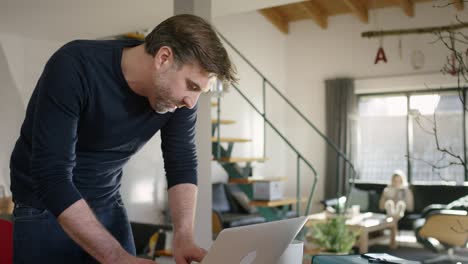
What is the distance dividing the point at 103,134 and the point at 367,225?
582 centimetres

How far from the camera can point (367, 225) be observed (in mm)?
6895

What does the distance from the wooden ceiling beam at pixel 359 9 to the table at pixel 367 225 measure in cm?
322

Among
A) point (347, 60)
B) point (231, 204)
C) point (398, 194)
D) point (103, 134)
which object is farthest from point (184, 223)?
point (347, 60)

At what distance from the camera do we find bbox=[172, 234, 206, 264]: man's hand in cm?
153

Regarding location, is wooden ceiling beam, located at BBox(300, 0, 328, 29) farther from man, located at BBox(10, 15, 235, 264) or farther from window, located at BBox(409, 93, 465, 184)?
man, located at BBox(10, 15, 235, 264)

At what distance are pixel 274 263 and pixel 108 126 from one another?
0.56m

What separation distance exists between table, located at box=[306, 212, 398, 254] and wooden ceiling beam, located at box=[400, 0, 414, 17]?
3150 millimetres

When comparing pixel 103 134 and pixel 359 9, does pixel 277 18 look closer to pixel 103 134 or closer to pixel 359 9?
pixel 359 9

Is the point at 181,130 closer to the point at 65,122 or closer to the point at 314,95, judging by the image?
the point at 65,122

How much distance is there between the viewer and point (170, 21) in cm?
140

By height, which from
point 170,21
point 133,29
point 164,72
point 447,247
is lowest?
point 447,247

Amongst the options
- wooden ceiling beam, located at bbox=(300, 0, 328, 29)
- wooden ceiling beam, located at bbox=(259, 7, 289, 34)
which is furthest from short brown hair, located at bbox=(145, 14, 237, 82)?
wooden ceiling beam, located at bbox=(259, 7, 289, 34)

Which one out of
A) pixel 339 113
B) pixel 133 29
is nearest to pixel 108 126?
pixel 133 29

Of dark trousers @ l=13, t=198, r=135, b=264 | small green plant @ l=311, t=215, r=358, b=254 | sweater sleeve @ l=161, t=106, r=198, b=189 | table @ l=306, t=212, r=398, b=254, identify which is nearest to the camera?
dark trousers @ l=13, t=198, r=135, b=264
